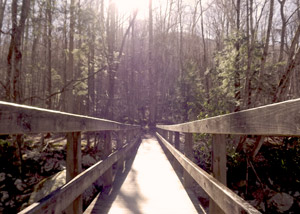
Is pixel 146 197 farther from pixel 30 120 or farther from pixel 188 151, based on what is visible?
pixel 30 120

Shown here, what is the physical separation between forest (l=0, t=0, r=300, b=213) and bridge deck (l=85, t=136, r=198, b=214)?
16.0 ft

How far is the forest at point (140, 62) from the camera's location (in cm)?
1059

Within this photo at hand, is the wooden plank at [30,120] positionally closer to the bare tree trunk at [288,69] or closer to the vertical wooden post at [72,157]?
the vertical wooden post at [72,157]

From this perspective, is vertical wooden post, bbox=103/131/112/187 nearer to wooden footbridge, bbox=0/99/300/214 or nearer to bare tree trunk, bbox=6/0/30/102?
wooden footbridge, bbox=0/99/300/214

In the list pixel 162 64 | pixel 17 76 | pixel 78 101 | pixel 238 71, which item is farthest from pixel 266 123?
pixel 162 64

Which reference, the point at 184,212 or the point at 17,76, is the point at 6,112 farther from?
the point at 17,76

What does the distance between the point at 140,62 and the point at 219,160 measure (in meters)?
39.7

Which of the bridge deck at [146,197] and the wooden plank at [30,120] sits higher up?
the wooden plank at [30,120]

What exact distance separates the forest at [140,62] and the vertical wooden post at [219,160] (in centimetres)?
706

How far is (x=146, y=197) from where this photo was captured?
3838mm

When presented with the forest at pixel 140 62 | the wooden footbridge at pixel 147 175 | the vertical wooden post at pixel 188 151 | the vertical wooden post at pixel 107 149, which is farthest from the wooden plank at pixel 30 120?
the forest at pixel 140 62

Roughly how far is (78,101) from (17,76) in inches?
377

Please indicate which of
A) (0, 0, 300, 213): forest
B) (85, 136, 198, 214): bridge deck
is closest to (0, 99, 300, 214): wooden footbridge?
(85, 136, 198, 214): bridge deck

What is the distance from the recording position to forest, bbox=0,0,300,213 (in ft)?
34.7
